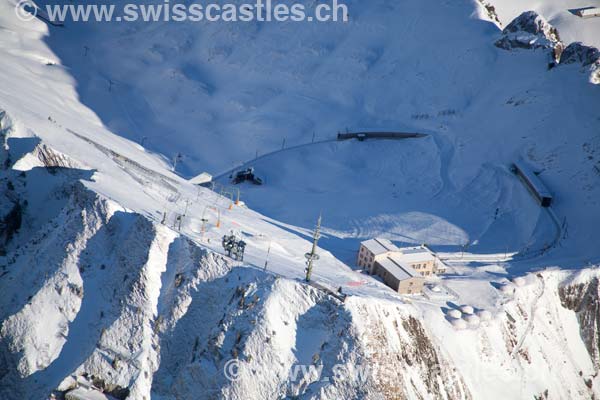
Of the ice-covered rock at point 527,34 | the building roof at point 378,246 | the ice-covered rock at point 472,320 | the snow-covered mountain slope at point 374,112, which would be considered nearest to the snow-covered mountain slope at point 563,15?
the snow-covered mountain slope at point 374,112

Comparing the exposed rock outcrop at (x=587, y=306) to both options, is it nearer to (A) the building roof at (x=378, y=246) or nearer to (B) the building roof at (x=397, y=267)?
(B) the building roof at (x=397, y=267)

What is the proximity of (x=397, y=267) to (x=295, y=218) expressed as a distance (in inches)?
734

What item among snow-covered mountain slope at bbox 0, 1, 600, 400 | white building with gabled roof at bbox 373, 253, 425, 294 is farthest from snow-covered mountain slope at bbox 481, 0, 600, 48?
white building with gabled roof at bbox 373, 253, 425, 294

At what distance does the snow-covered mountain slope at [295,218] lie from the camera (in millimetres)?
45500

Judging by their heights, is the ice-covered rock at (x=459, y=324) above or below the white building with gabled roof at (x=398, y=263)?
below

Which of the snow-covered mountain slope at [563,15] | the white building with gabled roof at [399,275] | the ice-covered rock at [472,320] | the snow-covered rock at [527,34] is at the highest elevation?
the snow-covered mountain slope at [563,15]

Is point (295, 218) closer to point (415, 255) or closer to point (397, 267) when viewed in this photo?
point (415, 255)

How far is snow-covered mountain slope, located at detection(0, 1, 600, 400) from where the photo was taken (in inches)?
1791

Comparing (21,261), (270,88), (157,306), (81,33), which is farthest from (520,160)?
(81,33)

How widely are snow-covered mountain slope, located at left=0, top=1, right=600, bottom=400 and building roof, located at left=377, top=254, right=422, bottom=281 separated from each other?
1.71 meters

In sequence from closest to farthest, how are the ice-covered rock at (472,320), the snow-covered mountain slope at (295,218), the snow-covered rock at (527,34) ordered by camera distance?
the snow-covered mountain slope at (295,218) → the ice-covered rock at (472,320) → the snow-covered rock at (527,34)

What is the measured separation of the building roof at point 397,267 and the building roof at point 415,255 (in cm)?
72

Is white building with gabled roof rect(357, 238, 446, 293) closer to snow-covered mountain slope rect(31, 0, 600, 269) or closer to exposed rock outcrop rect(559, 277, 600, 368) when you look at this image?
snow-covered mountain slope rect(31, 0, 600, 269)

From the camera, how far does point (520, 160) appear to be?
7938cm
